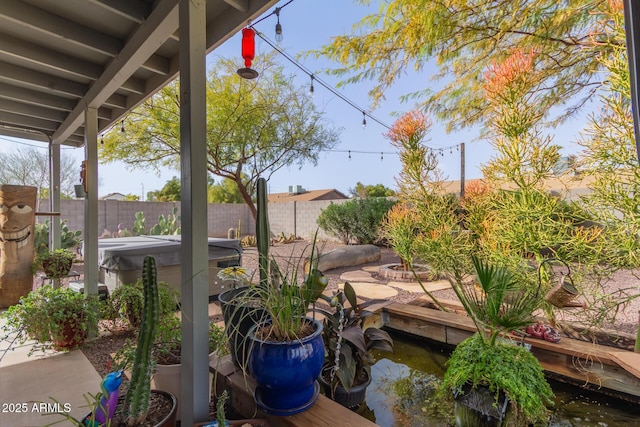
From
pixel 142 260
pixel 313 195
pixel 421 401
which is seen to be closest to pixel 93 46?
pixel 142 260

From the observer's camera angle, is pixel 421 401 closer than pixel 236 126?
Yes

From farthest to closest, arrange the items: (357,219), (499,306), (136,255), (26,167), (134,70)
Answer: (26,167), (357,219), (136,255), (134,70), (499,306)

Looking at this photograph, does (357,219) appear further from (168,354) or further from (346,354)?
(168,354)

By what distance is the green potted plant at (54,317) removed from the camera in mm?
2141

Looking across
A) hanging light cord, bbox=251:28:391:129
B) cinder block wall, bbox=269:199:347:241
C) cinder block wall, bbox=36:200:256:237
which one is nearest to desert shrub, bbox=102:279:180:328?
hanging light cord, bbox=251:28:391:129

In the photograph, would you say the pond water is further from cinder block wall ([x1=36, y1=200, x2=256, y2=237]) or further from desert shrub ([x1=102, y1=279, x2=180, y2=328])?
cinder block wall ([x1=36, y1=200, x2=256, y2=237])

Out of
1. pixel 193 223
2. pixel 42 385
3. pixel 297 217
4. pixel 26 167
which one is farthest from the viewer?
pixel 26 167

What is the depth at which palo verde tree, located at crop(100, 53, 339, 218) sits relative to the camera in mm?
6469

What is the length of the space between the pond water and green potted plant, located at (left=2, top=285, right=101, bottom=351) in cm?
223

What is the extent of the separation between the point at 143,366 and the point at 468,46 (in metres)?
4.13

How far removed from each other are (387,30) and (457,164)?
5550mm

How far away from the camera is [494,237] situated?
2414 millimetres

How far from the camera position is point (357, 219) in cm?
836

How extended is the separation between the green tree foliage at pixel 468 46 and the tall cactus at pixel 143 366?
327 centimetres
